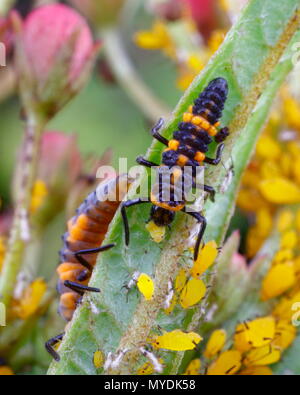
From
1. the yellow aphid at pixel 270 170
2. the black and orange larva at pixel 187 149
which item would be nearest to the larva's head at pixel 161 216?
the black and orange larva at pixel 187 149

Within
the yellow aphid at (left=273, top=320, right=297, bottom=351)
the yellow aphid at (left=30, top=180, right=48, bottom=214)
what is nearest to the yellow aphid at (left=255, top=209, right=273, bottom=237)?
the yellow aphid at (left=273, top=320, right=297, bottom=351)

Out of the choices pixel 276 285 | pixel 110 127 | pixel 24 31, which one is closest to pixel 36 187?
pixel 24 31

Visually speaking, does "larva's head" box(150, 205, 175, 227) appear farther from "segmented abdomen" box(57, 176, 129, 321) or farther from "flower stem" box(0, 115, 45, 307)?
"flower stem" box(0, 115, 45, 307)

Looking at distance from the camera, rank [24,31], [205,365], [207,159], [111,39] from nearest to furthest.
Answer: [207,159] → [205,365] → [24,31] → [111,39]

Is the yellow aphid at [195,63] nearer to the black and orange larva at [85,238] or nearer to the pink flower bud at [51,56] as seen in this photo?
the pink flower bud at [51,56]

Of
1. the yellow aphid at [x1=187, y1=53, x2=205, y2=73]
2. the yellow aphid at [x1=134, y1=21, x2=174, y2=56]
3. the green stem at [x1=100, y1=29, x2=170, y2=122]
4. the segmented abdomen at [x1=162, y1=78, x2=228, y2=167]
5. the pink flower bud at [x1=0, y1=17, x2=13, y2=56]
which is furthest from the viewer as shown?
the green stem at [x1=100, y1=29, x2=170, y2=122]

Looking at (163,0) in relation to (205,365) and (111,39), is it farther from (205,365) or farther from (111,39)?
(205,365)

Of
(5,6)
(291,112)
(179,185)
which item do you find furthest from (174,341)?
(5,6)
